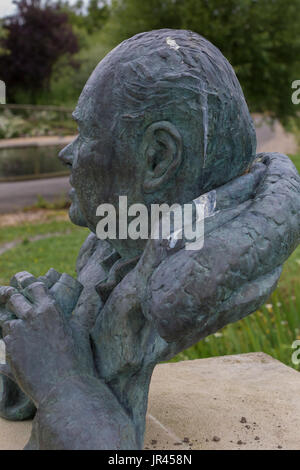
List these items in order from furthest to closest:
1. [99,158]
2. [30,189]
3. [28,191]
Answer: [30,189] → [28,191] → [99,158]

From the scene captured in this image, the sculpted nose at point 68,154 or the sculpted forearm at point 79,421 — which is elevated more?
the sculpted nose at point 68,154

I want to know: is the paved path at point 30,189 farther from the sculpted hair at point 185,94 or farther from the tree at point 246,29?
the sculpted hair at point 185,94

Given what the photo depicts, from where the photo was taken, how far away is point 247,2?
895 cm

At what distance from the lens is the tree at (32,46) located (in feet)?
58.5

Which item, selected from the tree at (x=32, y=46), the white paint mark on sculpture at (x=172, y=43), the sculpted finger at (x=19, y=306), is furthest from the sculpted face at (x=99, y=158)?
the tree at (x=32, y=46)

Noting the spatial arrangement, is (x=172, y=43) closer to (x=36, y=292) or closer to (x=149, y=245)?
(x=149, y=245)

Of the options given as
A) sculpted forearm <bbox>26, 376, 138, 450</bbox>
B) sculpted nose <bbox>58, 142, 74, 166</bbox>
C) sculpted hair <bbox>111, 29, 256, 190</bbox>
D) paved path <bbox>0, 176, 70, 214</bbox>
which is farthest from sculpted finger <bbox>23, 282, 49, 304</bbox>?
paved path <bbox>0, 176, 70, 214</bbox>

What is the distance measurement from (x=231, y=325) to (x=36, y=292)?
195 cm

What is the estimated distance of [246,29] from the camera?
9.40 metres

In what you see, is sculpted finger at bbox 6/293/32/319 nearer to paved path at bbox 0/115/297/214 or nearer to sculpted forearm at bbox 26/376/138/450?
sculpted forearm at bbox 26/376/138/450

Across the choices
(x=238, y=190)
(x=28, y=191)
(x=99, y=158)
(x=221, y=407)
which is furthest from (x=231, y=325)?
(x=28, y=191)

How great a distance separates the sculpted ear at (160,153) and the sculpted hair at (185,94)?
3cm

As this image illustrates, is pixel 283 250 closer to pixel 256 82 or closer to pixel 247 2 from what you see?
pixel 247 2

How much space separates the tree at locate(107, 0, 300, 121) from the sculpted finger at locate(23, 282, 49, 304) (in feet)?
25.9
